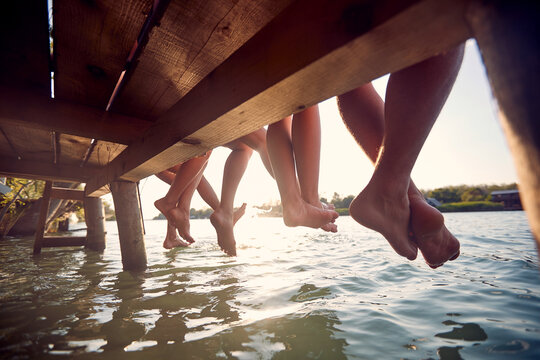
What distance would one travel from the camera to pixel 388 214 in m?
1.22

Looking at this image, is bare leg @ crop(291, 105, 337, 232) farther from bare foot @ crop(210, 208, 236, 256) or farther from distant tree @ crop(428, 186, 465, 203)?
distant tree @ crop(428, 186, 465, 203)

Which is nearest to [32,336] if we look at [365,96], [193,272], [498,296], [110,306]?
[110,306]

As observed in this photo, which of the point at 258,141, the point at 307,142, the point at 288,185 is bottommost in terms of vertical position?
the point at 288,185

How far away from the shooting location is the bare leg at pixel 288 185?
5.82 ft

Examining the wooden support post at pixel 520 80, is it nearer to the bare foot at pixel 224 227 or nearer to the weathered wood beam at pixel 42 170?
the bare foot at pixel 224 227

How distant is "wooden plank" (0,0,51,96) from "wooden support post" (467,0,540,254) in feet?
5.65

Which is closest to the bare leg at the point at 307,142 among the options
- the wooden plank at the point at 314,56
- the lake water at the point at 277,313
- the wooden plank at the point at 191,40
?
the wooden plank at the point at 314,56

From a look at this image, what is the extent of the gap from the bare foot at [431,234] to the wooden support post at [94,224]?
5596mm

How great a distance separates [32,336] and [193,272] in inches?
59.0

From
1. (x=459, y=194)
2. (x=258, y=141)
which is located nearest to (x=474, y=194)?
(x=459, y=194)

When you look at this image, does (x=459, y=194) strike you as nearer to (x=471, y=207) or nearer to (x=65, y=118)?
(x=471, y=207)

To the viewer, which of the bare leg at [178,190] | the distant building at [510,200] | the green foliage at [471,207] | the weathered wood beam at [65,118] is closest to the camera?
the weathered wood beam at [65,118]

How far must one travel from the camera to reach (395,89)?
3.52ft

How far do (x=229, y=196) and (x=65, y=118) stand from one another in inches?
60.8
